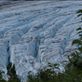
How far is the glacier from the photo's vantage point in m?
13.5

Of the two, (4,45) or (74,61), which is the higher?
(74,61)

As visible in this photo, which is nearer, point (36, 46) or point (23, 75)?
point (23, 75)

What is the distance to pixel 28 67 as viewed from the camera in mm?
13219

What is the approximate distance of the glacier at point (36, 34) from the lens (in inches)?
531

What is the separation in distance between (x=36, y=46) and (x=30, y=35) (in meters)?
0.93

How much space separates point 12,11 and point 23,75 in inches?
286

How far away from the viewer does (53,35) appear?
15633mm

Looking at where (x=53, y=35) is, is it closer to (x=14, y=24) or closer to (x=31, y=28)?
(x=31, y=28)

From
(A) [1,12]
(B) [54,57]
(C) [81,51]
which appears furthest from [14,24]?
(C) [81,51]

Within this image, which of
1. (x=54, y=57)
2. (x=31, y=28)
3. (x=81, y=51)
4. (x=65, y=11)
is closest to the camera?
(x=81, y=51)

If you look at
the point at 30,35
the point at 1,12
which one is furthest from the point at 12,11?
the point at 30,35

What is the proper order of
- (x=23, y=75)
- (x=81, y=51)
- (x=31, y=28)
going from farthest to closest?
(x=31, y=28), (x=23, y=75), (x=81, y=51)

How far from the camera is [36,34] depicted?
15875 mm

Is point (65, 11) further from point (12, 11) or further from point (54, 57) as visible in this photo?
point (54, 57)
